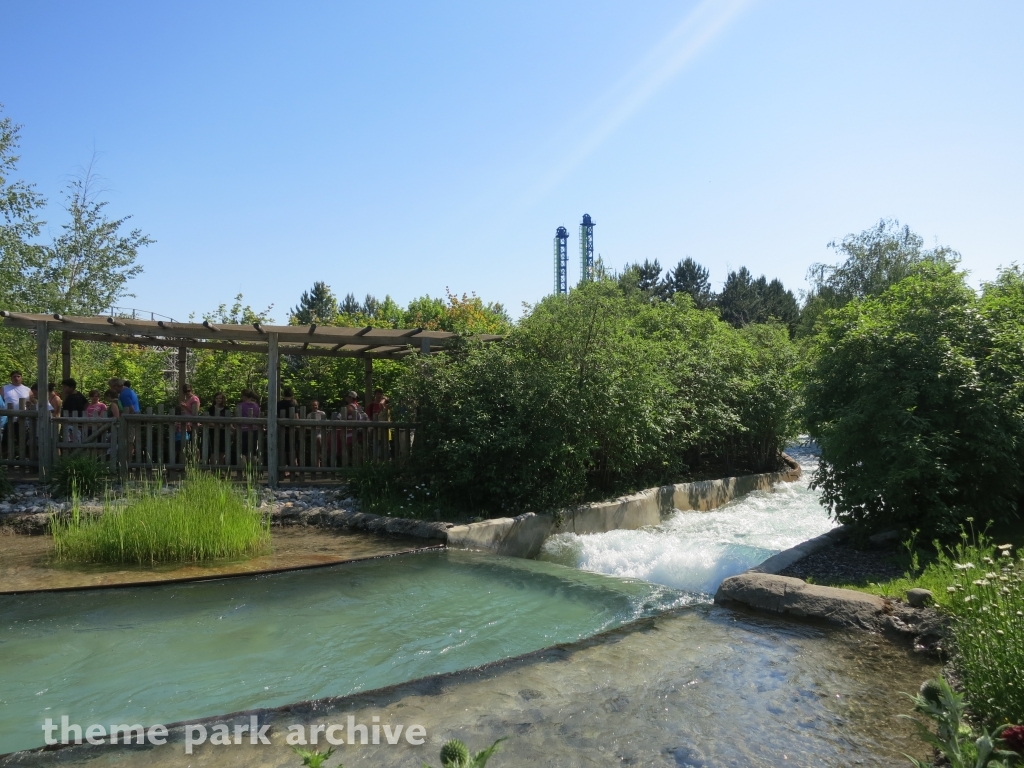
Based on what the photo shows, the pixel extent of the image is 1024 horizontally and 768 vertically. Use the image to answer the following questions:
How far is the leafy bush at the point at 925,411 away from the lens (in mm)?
7418

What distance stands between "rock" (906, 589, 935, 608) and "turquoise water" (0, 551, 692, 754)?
1915mm

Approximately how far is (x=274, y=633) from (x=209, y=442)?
6.87 meters

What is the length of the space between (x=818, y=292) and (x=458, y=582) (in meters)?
30.6

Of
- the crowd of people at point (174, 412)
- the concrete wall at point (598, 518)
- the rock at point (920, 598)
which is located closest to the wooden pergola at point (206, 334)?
the crowd of people at point (174, 412)

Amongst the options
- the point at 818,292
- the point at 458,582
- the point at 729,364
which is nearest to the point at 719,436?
the point at 729,364

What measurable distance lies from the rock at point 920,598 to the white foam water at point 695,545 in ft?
5.98

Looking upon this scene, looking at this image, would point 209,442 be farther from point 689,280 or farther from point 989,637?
point 689,280

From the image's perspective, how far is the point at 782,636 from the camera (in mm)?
5719

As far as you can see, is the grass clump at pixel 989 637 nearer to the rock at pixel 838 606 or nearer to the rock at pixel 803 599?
the rock at pixel 838 606

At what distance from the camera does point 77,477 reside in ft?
34.7

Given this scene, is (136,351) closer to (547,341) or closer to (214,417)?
(214,417)

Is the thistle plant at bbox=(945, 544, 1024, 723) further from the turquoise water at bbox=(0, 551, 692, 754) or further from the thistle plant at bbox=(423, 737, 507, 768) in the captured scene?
the thistle plant at bbox=(423, 737, 507, 768)

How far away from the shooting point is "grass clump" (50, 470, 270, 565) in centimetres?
800

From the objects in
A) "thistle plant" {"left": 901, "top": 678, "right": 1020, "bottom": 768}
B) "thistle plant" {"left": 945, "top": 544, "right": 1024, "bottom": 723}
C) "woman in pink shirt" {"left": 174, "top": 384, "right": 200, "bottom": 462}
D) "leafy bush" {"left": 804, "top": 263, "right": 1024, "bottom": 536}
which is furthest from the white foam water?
"woman in pink shirt" {"left": 174, "top": 384, "right": 200, "bottom": 462}
